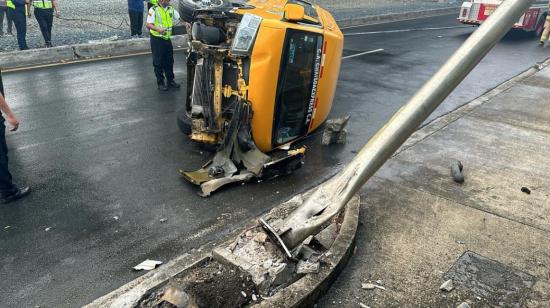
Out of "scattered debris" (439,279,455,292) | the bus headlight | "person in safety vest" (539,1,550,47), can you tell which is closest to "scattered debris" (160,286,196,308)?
"scattered debris" (439,279,455,292)

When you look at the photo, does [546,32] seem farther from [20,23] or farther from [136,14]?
[20,23]

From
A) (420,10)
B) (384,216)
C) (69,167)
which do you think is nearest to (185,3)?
(69,167)

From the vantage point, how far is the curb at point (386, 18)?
21406mm

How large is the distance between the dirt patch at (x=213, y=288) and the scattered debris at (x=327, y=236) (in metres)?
0.96

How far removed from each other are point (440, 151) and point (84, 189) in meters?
5.05

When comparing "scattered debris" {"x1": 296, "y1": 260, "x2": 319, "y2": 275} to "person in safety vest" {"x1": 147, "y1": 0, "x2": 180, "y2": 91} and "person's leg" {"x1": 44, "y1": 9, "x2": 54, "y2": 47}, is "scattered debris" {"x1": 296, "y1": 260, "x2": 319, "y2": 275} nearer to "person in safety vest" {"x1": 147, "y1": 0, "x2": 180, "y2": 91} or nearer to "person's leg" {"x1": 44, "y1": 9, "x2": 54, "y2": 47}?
"person in safety vest" {"x1": 147, "y1": 0, "x2": 180, "y2": 91}

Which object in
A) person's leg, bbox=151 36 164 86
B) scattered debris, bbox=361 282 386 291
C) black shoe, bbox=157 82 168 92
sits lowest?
scattered debris, bbox=361 282 386 291

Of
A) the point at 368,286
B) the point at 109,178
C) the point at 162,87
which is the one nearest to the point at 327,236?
the point at 368,286

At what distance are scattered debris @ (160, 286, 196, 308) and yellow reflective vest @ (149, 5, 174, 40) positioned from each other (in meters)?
7.08

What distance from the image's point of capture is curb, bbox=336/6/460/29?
21.4 metres

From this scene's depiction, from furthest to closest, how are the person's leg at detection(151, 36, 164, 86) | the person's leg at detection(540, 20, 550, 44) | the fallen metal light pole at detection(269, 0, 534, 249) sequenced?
the person's leg at detection(540, 20, 550, 44)
the person's leg at detection(151, 36, 164, 86)
the fallen metal light pole at detection(269, 0, 534, 249)

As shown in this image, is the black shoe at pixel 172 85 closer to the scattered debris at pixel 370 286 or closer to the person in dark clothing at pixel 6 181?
the person in dark clothing at pixel 6 181

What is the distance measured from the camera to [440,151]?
671 cm

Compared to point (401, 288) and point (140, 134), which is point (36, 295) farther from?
point (140, 134)
